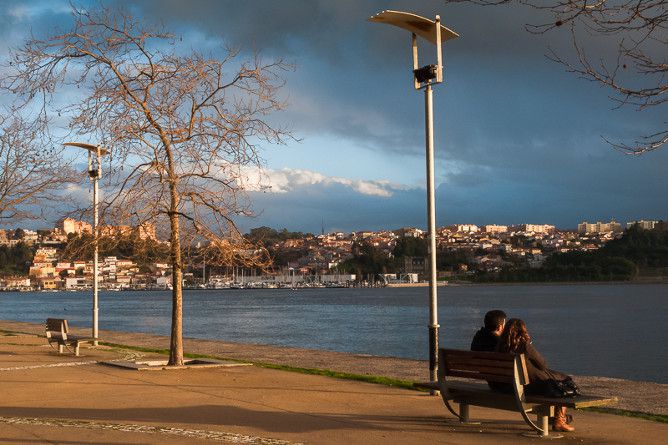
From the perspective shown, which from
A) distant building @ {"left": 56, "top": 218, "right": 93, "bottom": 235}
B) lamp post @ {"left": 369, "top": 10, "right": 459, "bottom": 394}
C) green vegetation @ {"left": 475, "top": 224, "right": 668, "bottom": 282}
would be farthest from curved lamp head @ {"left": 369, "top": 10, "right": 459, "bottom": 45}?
green vegetation @ {"left": 475, "top": 224, "right": 668, "bottom": 282}

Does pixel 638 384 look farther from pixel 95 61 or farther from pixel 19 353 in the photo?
pixel 19 353

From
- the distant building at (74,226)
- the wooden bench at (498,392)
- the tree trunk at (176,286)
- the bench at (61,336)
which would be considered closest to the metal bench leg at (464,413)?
the wooden bench at (498,392)

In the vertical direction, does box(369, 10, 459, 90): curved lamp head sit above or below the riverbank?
above

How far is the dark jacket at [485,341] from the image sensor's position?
31.6 feet

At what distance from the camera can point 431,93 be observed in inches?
469

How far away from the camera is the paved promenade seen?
8814mm

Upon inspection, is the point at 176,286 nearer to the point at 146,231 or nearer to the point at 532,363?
the point at 146,231

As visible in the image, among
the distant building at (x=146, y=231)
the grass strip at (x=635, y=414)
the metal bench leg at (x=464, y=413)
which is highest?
the distant building at (x=146, y=231)

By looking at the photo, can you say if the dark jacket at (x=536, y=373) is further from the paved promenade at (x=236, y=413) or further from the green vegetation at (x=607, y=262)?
the green vegetation at (x=607, y=262)

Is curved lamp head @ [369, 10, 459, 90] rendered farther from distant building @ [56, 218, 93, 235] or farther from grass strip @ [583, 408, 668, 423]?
distant building @ [56, 218, 93, 235]

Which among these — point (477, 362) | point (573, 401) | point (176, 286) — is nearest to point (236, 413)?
point (477, 362)

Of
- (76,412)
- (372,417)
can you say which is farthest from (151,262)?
(372,417)

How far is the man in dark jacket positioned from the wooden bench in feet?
1.25

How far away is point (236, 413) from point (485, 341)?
9.63ft
